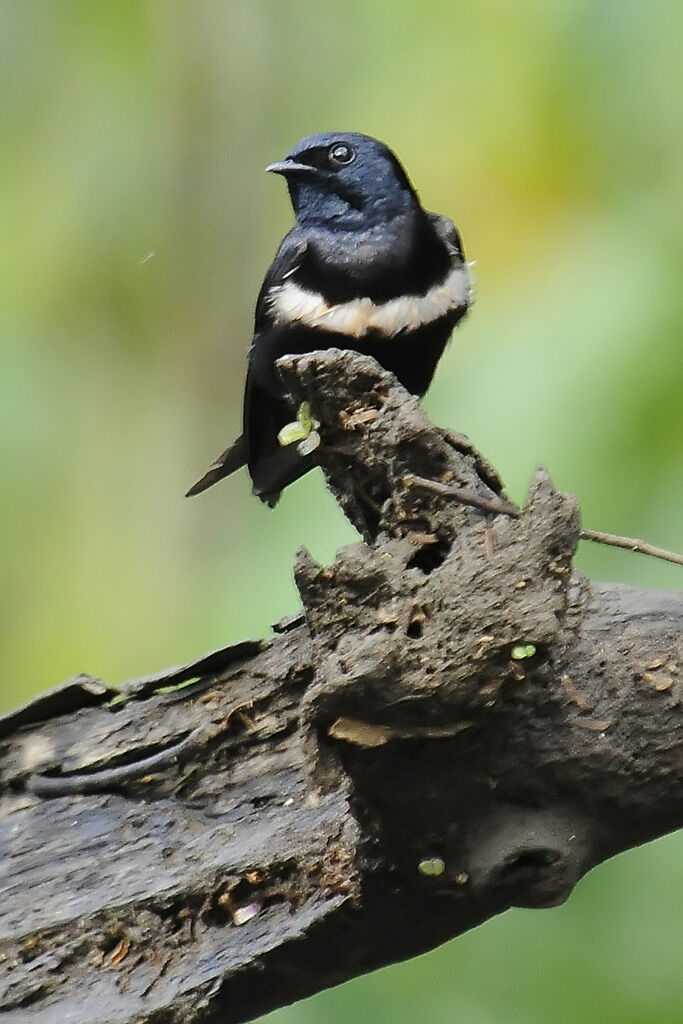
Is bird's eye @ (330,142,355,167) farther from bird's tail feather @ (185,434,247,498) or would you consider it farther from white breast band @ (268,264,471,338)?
bird's tail feather @ (185,434,247,498)

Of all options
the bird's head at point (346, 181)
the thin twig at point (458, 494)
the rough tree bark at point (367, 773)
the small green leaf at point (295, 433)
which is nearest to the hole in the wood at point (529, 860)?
the rough tree bark at point (367, 773)

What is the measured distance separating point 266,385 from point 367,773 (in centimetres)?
81

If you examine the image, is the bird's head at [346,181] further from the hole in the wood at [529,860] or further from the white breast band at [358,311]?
the hole in the wood at [529,860]

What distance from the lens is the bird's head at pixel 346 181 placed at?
1.63 m

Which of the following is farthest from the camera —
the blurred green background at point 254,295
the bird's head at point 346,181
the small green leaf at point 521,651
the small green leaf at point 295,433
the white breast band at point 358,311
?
the blurred green background at point 254,295

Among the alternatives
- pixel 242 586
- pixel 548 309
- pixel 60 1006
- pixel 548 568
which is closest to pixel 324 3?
pixel 548 309

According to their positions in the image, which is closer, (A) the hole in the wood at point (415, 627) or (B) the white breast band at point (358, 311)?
(A) the hole in the wood at point (415, 627)

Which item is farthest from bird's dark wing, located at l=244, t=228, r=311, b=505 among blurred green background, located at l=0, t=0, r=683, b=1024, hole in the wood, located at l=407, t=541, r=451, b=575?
hole in the wood, located at l=407, t=541, r=451, b=575

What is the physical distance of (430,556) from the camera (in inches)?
41.0

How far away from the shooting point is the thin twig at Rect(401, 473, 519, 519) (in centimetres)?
99

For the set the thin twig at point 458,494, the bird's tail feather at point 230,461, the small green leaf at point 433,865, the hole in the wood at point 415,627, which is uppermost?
the bird's tail feather at point 230,461

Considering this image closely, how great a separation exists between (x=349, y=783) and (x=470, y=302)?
3.00 feet

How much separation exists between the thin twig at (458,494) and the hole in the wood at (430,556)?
0.14 ft

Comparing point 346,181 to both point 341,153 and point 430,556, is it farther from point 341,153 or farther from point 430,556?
point 430,556
